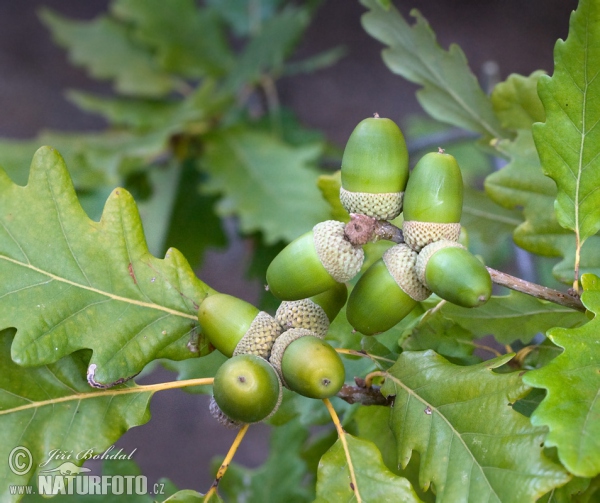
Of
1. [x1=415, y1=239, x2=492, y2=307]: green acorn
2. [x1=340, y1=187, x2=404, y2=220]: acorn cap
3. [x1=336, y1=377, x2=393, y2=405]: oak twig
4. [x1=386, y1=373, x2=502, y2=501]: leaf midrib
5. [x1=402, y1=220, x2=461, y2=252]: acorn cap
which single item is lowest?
[x1=336, y1=377, x2=393, y2=405]: oak twig

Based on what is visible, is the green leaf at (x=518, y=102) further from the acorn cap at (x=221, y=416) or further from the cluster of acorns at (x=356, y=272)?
the acorn cap at (x=221, y=416)

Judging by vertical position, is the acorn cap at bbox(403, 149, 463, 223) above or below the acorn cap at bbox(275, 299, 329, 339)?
above

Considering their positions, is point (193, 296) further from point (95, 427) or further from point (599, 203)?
point (599, 203)

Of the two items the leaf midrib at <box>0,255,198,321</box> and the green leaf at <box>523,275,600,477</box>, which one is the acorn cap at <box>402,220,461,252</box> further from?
the leaf midrib at <box>0,255,198,321</box>

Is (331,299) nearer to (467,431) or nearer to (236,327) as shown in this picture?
(236,327)

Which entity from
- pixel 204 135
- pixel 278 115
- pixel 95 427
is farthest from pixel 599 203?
pixel 278 115

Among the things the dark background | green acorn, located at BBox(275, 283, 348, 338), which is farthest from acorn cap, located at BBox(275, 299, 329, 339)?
the dark background
